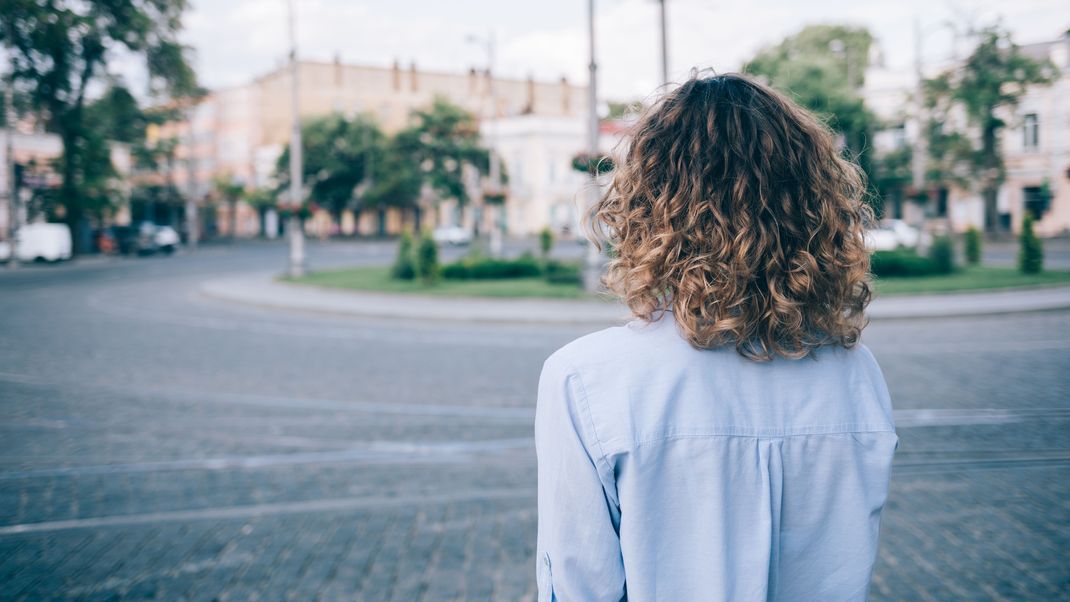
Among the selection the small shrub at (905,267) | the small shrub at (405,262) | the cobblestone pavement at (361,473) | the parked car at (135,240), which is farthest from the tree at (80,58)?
the small shrub at (905,267)

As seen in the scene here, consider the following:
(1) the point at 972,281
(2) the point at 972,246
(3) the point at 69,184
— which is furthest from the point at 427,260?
(3) the point at 69,184

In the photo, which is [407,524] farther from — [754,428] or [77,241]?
[77,241]

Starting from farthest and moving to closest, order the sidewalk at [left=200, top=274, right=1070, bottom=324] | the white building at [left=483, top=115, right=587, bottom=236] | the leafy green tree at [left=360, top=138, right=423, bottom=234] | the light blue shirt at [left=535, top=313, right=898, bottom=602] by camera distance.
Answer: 1. the white building at [left=483, top=115, right=587, bottom=236]
2. the leafy green tree at [left=360, top=138, right=423, bottom=234]
3. the sidewalk at [left=200, top=274, right=1070, bottom=324]
4. the light blue shirt at [left=535, top=313, right=898, bottom=602]

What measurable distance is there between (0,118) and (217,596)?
41.6 m

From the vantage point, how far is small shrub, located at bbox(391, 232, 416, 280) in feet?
85.8

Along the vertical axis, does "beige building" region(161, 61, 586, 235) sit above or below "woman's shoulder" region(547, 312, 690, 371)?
above

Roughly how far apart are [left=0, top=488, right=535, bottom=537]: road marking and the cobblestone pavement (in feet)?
0.06

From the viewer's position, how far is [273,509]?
545 centimetres

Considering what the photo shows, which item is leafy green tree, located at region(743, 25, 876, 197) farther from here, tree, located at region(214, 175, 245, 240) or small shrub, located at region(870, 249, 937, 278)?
tree, located at region(214, 175, 245, 240)

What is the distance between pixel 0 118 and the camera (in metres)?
38.5

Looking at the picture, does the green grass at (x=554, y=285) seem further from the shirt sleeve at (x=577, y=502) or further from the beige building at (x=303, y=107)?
the beige building at (x=303, y=107)

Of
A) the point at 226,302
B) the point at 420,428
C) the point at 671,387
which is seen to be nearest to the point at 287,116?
the point at 226,302

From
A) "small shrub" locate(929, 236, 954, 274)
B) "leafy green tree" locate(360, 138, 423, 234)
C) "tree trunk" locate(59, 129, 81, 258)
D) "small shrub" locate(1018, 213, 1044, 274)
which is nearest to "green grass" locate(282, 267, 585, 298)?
"small shrub" locate(929, 236, 954, 274)

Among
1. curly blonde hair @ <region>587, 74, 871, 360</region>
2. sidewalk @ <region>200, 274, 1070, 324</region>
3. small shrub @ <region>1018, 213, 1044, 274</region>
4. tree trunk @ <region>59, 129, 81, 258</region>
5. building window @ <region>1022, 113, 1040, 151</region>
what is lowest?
sidewalk @ <region>200, 274, 1070, 324</region>
